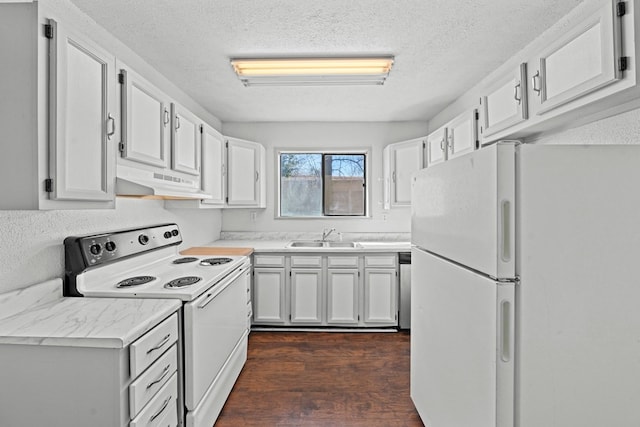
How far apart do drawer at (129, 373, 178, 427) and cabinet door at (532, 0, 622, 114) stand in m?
2.21

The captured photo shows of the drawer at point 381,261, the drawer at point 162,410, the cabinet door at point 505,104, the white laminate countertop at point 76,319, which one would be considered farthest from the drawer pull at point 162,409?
the cabinet door at point 505,104

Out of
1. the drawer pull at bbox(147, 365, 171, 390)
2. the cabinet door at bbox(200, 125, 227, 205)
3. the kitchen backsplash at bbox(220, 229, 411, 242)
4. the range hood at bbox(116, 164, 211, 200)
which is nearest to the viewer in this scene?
the drawer pull at bbox(147, 365, 171, 390)

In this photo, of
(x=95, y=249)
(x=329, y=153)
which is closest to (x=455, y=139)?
(x=329, y=153)

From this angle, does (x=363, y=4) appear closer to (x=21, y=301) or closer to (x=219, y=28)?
(x=219, y=28)

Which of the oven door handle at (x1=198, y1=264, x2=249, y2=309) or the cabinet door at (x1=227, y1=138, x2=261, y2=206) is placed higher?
the cabinet door at (x1=227, y1=138, x2=261, y2=206)

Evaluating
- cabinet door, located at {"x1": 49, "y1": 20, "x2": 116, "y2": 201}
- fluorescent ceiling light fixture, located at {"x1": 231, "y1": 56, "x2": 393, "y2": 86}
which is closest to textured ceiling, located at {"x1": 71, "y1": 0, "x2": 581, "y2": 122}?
fluorescent ceiling light fixture, located at {"x1": 231, "y1": 56, "x2": 393, "y2": 86}

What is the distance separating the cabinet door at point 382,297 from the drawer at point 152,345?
2108mm

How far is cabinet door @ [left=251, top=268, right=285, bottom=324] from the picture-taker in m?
3.29

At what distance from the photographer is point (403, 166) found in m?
3.55

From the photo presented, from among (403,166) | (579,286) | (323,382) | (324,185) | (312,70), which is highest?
(312,70)

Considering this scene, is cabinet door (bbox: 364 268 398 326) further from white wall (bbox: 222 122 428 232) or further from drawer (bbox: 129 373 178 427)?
drawer (bbox: 129 373 178 427)

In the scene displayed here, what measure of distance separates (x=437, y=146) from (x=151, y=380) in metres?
2.88

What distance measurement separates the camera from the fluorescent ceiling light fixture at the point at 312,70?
2247 mm

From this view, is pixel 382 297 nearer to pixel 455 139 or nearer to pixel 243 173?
pixel 455 139
